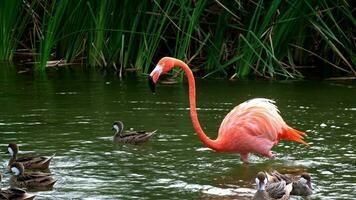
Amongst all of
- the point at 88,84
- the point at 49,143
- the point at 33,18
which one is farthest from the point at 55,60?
the point at 49,143

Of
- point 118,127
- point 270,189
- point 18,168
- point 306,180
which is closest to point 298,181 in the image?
point 306,180

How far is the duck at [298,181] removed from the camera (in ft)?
28.8

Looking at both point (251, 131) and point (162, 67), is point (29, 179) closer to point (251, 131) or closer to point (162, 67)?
point (162, 67)

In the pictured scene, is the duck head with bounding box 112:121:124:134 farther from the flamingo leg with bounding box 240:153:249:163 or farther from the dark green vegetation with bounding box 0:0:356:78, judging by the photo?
the dark green vegetation with bounding box 0:0:356:78

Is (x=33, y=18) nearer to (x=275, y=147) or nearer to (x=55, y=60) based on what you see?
(x=55, y=60)

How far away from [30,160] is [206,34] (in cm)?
662

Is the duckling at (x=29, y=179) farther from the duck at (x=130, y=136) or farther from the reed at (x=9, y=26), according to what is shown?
the reed at (x=9, y=26)

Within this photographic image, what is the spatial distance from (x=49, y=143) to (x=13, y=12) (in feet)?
18.5

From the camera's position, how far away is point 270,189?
8.80 metres

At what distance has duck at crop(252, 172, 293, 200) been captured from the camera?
8.40m

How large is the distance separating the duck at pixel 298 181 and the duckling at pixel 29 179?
2.10 metres

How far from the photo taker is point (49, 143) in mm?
11047

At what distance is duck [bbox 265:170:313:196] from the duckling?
Result: 82.7 inches

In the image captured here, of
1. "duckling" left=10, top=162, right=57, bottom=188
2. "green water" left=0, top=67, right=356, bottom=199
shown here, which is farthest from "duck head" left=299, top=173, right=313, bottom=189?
"duckling" left=10, top=162, right=57, bottom=188
